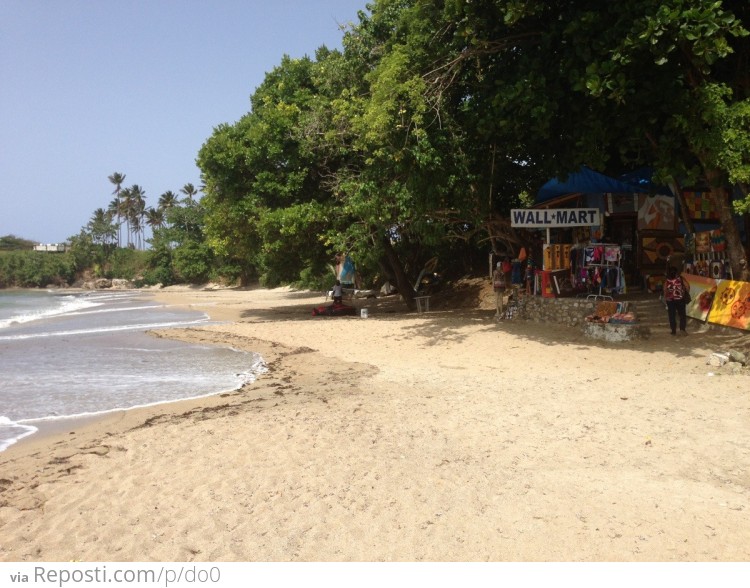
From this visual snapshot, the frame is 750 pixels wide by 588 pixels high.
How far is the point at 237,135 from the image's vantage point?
74.2 ft

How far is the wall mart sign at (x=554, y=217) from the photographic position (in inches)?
559

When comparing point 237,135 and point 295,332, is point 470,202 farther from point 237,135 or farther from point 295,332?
point 237,135

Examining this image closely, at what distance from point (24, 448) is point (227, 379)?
427cm

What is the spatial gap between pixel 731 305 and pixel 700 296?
1.22 metres

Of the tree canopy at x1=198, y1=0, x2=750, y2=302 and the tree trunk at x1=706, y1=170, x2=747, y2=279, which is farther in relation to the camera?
the tree trunk at x1=706, y1=170, x2=747, y2=279

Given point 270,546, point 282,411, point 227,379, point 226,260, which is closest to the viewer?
point 270,546

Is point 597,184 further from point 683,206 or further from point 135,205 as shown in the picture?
point 135,205

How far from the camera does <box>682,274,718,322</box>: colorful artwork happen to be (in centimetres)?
1230

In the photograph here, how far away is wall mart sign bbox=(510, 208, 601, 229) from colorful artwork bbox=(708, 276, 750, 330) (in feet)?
11.3

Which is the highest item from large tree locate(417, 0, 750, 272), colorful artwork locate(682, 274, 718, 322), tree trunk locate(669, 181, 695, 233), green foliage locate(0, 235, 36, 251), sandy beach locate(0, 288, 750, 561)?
green foliage locate(0, 235, 36, 251)

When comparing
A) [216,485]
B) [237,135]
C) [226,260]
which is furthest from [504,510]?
[226,260]

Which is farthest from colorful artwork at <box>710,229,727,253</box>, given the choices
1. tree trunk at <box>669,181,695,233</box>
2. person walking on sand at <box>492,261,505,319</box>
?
person walking on sand at <box>492,261,505,319</box>

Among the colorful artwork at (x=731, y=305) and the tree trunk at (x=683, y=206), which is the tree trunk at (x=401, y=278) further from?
the colorful artwork at (x=731, y=305)

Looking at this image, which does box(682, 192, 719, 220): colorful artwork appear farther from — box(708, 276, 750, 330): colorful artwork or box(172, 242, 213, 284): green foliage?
box(172, 242, 213, 284): green foliage
